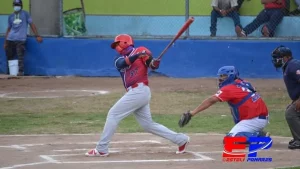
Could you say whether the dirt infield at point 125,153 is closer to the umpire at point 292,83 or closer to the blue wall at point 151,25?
the umpire at point 292,83

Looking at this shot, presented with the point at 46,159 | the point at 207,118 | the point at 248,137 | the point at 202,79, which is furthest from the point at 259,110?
the point at 202,79

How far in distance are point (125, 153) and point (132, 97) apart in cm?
86

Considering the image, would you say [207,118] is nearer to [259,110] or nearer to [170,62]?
[259,110]

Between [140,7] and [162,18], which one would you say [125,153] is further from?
[140,7]

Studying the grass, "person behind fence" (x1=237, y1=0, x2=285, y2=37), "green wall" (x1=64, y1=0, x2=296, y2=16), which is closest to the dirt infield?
the grass

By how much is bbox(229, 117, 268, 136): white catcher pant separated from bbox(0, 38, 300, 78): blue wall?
8.98 m

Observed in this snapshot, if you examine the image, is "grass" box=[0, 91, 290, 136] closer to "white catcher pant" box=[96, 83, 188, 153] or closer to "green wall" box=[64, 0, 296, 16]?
"white catcher pant" box=[96, 83, 188, 153]

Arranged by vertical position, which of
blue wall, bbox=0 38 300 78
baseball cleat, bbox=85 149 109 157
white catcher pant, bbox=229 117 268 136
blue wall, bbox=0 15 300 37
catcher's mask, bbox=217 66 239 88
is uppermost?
catcher's mask, bbox=217 66 239 88

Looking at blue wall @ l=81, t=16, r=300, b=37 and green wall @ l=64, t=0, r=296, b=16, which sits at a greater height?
green wall @ l=64, t=0, r=296, b=16

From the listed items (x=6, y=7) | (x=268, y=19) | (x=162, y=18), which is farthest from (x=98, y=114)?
(x=6, y=7)

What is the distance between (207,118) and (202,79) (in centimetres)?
499

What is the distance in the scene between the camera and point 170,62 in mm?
20250

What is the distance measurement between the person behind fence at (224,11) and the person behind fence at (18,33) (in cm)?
432

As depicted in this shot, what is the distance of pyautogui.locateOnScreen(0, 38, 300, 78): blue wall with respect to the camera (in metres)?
19.9
